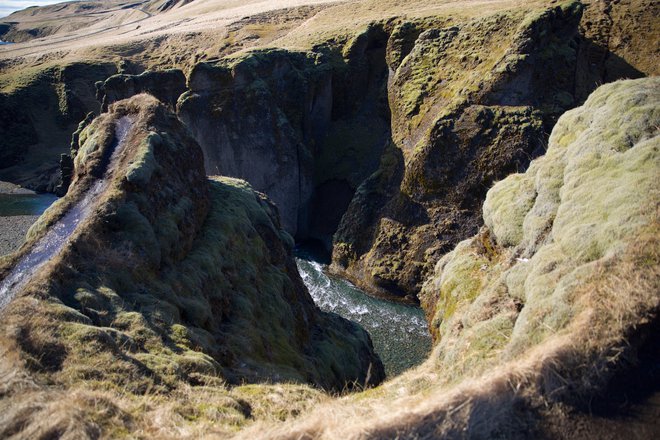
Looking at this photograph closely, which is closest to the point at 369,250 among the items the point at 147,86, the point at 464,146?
the point at 464,146

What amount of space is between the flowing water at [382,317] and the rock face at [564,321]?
69.7ft

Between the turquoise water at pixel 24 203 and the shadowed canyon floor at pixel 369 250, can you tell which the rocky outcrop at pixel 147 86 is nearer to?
the shadowed canyon floor at pixel 369 250

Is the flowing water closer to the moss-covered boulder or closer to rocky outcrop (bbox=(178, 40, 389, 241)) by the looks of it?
rocky outcrop (bbox=(178, 40, 389, 241))

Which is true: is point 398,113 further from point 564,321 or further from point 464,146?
point 564,321

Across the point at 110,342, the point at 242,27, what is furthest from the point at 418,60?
the point at 242,27

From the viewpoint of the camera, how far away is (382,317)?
47875 millimetres

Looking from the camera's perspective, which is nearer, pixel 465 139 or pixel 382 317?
pixel 382 317

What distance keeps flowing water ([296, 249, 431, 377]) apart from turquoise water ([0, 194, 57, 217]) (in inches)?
1870

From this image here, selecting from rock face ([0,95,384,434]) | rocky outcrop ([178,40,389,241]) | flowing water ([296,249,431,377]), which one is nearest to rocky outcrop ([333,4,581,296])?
flowing water ([296,249,431,377])

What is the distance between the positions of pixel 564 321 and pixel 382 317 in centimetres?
3679

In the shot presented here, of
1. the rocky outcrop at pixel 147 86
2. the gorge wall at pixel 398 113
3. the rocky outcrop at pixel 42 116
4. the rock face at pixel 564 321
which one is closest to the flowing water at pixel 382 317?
the gorge wall at pixel 398 113

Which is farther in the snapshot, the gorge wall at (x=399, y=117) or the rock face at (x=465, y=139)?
the gorge wall at (x=399, y=117)

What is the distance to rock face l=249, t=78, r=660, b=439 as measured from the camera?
9938 millimetres

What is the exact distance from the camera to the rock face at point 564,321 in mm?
9938
